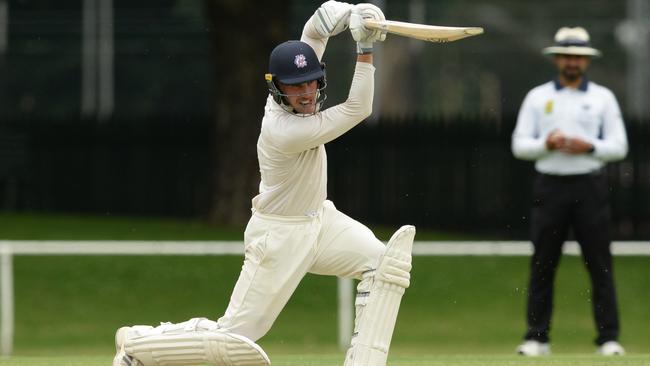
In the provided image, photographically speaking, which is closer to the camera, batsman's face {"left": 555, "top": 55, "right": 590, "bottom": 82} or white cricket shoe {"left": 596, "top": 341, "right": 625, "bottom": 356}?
white cricket shoe {"left": 596, "top": 341, "right": 625, "bottom": 356}

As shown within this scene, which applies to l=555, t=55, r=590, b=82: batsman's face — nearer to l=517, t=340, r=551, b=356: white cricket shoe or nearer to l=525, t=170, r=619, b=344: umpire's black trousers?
l=525, t=170, r=619, b=344: umpire's black trousers

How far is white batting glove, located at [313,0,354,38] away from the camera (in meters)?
6.26

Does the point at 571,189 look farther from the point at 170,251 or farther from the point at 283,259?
the point at 283,259

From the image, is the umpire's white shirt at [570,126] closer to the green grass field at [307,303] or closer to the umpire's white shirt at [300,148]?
the green grass field at [307,303]

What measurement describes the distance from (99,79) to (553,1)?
740 cm

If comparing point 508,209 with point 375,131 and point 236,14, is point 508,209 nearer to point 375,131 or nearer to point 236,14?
point 375,131

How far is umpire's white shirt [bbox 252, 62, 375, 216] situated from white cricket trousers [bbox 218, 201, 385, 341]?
0.21ft

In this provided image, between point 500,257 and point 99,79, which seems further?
point 99,79

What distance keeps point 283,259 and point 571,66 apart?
10.6ft

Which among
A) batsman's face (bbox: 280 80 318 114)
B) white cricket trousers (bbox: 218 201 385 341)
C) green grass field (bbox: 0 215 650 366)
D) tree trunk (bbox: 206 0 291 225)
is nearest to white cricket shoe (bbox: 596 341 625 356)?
green grass field (bbox: 0 215 650 366)

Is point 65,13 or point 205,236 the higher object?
point 65,13

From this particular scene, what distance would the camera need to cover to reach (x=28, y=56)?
71.0ft

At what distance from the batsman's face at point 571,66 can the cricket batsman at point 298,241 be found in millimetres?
2816

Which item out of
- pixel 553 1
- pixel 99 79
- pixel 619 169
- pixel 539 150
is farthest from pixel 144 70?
pixel 539 150
